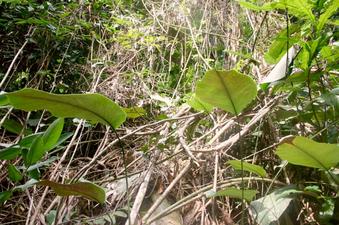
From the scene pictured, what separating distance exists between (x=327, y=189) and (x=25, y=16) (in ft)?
5.84

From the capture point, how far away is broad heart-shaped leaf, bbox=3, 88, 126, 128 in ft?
2.77

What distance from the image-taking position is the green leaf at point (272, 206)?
1.07m

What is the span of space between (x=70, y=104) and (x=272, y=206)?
2.14 ft

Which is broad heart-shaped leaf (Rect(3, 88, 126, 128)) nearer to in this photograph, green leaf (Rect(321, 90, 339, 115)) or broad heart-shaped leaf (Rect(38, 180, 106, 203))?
Answer: broad heart-shaped leaf (Rect(38, 180, 106, 203))

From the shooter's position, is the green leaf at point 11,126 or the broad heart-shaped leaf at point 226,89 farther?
the green leaf at point 11,126

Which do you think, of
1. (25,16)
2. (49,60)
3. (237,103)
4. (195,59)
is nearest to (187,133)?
(237,103)

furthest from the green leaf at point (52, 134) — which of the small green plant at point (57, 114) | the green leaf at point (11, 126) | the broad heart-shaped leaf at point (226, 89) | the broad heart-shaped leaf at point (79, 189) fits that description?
the broad heart-shaped leaf at point (226, 89)

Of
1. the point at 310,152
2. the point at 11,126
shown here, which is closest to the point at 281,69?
the point at 310,152

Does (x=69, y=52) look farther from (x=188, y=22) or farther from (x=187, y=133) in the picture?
(x=187, y=133)

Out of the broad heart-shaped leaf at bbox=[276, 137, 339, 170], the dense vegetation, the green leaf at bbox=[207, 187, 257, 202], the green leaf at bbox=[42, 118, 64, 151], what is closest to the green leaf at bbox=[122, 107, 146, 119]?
the dense vegetation

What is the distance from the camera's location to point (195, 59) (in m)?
2.36

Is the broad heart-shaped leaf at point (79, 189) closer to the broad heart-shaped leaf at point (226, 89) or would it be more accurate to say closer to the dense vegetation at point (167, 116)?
the dense vegetation at point (167, 116)

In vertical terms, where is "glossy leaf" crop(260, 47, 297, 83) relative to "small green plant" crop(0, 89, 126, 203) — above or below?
above

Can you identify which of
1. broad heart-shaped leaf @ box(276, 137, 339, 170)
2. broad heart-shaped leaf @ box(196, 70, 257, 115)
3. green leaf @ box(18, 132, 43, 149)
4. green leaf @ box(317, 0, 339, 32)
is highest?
green leaf @ box(317, 0, 339, 32)
